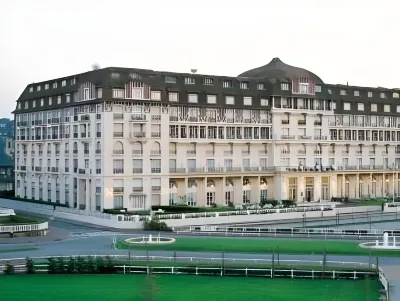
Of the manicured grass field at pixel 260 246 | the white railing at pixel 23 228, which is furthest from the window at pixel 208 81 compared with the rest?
the white railing at pixel 23 228

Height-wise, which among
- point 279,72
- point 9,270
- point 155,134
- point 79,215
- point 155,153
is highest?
point 279,72

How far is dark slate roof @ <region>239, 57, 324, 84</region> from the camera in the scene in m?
97.2

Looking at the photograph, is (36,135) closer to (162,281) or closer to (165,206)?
(165,206)

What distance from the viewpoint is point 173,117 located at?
276ft

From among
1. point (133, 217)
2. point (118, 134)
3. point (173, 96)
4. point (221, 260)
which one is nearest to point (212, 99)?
point (173, 96)

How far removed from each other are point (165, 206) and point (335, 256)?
31230mm

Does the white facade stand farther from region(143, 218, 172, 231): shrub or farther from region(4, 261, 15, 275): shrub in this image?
region(4, 261, 15, 275): shrub

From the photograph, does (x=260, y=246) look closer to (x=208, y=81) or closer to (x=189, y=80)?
(x=189, y=80)

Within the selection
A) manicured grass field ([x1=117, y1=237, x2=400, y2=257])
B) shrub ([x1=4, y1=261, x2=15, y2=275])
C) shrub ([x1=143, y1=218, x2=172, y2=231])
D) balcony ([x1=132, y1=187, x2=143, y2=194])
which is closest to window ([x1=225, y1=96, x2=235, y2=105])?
balcony ([x1=132, y1=187, x2=143, y2=194])

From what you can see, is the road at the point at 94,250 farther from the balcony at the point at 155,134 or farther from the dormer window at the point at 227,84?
the dormer window at the point at 227,84

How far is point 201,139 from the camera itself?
86.4 metres

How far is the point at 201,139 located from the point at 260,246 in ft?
106

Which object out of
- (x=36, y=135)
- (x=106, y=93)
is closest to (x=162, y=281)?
(x=106, y=93)

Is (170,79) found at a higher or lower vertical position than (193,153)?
higher
